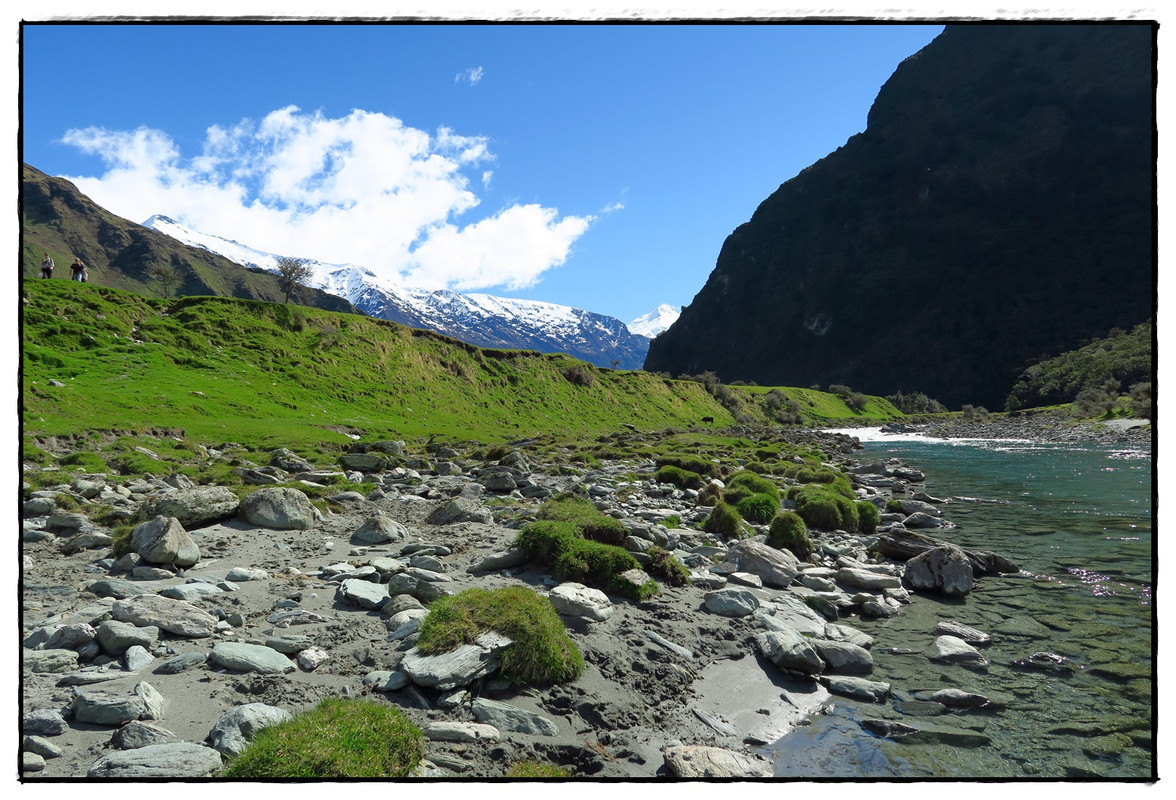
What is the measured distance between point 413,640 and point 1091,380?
122526mm

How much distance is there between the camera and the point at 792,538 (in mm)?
14555

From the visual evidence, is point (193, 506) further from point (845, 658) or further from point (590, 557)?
point (845, 658)

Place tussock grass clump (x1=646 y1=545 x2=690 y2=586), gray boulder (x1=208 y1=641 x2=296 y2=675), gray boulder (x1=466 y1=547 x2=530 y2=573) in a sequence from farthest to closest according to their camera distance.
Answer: tussock grass clump (x1=646 y1=545 x2=690 y2=586) → gray boulder (x1=466 y1=547 x2=530 y2=573) → gray boulder (x1=208 y1=641 x2=296 y2=675)

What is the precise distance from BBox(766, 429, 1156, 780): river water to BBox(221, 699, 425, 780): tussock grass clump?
4.08 metres

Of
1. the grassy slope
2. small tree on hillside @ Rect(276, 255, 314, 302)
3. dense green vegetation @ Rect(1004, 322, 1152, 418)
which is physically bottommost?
the grassy slope

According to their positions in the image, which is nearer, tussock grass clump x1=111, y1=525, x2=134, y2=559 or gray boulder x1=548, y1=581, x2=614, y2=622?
gray boulder x1=548, y1=581, x2=614, y2=622

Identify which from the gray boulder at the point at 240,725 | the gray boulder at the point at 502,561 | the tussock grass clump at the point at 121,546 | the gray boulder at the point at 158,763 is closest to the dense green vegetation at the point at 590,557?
the gray boulder at the point at 502,561

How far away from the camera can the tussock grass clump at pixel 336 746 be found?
4.05m

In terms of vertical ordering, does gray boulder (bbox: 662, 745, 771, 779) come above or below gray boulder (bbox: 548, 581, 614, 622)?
below

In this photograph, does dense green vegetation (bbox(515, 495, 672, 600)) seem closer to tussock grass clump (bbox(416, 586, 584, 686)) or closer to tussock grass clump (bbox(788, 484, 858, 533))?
tussock grass clump (bbox(416, 586, 584, 686))

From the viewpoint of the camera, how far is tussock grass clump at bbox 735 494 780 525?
18.0 metres

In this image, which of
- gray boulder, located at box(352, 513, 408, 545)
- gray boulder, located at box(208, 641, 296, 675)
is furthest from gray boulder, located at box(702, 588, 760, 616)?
gray boulder, located at box(352, 513, 408, 545)

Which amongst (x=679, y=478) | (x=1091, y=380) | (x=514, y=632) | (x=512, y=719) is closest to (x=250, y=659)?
(x=514, y=632)

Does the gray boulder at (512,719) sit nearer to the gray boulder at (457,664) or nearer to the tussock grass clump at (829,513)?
the gray boulder at (457,664)
